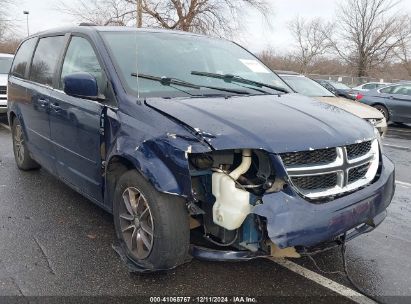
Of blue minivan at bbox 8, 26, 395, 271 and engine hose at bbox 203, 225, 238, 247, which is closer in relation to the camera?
blue minivan at bbox 8, 26, 395, 271

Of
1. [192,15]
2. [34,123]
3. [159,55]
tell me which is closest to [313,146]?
[159,55]

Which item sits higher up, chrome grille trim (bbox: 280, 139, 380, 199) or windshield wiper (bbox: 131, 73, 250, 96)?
windshield wiper (bbox: 131, 73, 250, 96)

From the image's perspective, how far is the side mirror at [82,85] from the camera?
136 inches

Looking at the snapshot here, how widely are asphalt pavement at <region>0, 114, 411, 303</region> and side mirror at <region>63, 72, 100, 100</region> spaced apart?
1312 mm

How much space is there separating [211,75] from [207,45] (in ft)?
2.13

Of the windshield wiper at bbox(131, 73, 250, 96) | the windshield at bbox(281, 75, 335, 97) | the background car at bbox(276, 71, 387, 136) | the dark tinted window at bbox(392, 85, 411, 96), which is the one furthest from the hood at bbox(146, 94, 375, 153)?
the dark tinted window at bbox(392, 85, 411, 96)

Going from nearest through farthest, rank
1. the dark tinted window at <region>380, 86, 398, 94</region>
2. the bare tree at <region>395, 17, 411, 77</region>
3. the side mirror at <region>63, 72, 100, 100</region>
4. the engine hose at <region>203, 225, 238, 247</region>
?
the engine hose at <region>203, 225, 238, 247</region>
the side mirror at <region>63, 72, 100, 100</region>
the dark tinted window at <region>380, 86, 398, 94</region>
the bare tree at <region>395, 17, 411, 77</region>

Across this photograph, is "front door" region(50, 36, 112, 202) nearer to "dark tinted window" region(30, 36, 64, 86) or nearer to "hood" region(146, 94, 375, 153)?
"dark tinted window" region(30, 36, 64, 86)

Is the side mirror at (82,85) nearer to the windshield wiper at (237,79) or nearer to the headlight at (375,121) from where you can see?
the windshield wiper at (237,79)

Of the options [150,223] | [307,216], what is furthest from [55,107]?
[307,216]

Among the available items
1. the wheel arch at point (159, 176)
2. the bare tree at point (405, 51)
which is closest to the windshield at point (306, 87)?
the wheel arch at point (159, 176)

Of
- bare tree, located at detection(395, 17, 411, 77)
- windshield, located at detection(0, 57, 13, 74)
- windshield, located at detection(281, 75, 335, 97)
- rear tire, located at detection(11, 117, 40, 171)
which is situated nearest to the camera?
rear tire, located at detection(11, 117, 40, 171)

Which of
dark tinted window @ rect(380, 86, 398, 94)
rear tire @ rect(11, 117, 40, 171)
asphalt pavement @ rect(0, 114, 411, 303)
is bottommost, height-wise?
asphalt pavement @ rect(0, 114, 411, 303)

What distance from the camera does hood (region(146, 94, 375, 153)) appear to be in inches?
109
